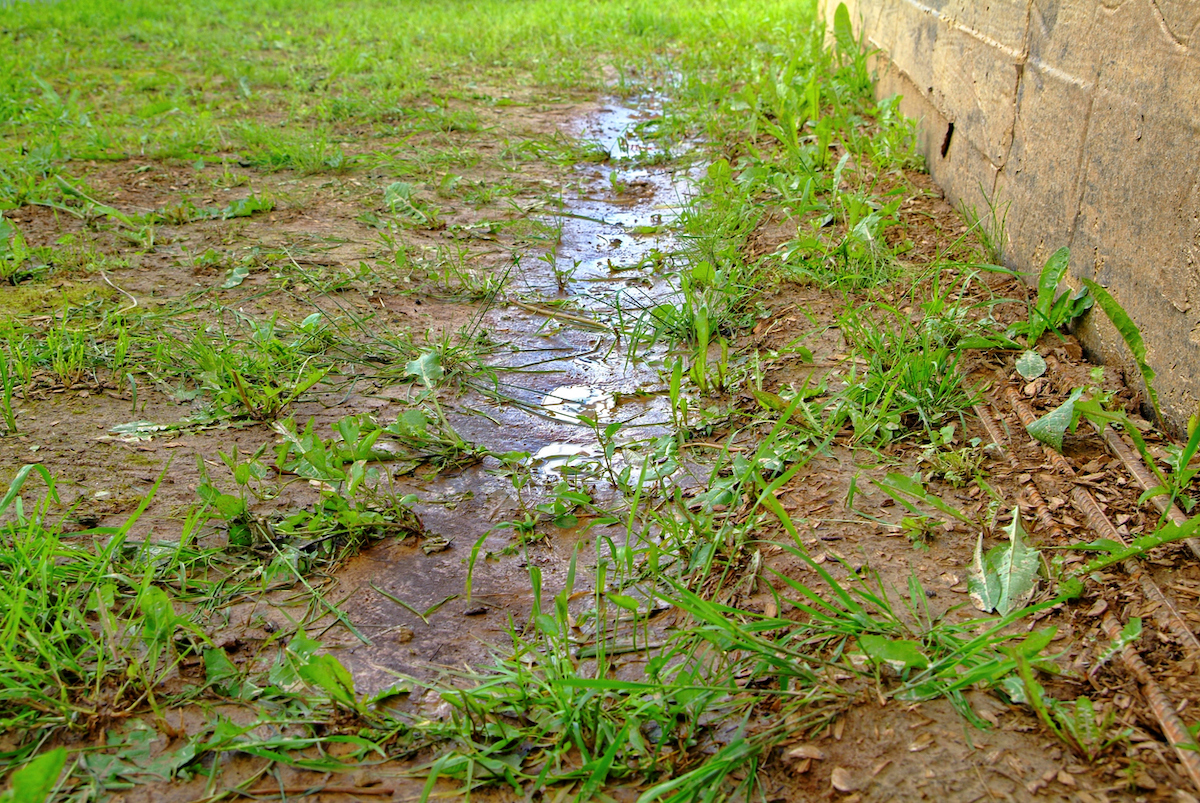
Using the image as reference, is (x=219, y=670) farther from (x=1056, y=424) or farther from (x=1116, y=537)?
(x=1056, y=424)

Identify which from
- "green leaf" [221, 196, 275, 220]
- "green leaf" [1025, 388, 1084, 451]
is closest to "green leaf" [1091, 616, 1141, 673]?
"green leaf" [1025, 388, 1084, 451]

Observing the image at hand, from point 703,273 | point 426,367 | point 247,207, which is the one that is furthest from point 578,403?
point 247,207

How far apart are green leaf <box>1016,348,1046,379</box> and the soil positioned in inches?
1.2

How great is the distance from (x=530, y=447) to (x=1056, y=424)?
1.18m

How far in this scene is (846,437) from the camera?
1.94m

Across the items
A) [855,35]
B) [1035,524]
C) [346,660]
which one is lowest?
[346,660]

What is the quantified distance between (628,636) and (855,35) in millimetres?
4719

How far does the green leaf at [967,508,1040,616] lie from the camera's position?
1.41m

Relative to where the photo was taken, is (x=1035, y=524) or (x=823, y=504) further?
(x=823, y=504)

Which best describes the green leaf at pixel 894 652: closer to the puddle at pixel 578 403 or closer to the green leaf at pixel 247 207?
the puddle at pixel 578 403

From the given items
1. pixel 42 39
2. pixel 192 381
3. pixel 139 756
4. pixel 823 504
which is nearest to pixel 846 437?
pixel 823 504

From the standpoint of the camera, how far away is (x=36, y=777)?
1.02 meters

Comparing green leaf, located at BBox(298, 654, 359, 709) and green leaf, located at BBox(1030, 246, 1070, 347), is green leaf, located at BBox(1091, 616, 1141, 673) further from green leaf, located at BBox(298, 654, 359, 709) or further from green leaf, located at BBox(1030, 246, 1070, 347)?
green leaf, located at BBox(298, 654, 359, 709)

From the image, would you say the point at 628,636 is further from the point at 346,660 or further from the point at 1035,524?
the point at 1035,524
